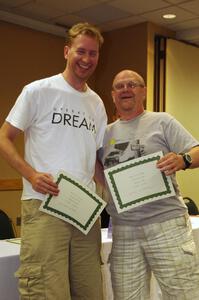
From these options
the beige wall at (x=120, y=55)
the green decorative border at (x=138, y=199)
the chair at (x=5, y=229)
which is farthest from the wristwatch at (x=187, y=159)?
the beige wall at (x=120, y=55)

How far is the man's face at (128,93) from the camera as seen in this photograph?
2025 millimetres

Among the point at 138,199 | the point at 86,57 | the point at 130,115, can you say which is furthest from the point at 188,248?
the point at 86,57

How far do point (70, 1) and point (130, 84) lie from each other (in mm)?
3159

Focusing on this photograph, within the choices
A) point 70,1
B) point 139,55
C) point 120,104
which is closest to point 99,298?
point 120,104

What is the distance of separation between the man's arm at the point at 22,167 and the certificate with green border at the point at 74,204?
0.13 ft

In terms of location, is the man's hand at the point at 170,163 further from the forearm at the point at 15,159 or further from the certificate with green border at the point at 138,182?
the forearm at the point at 15,159

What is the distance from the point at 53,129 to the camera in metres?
1.72

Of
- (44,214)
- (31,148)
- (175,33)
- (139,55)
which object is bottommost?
(44,214)

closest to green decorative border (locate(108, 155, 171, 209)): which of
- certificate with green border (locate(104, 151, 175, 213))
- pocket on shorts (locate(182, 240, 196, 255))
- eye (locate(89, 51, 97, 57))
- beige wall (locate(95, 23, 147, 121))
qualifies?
certificate with green border (locate(104, 151, 175, 213))

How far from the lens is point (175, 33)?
6078 millimetres

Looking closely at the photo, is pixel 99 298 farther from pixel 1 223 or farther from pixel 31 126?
pixel 1 223

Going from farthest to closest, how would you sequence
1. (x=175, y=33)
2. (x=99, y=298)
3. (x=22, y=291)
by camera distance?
(x=175, y=33)
(x=99, y=298)
(x=22, y=291)

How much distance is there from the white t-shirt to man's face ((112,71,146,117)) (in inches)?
11.2

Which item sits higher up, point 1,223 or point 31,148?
point 31,148
